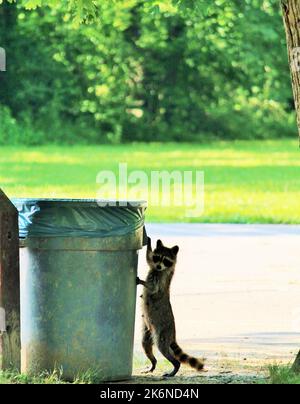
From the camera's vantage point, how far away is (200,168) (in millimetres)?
29656

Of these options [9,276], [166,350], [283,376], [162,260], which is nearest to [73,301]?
[9,276]

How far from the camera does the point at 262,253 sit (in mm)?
14742

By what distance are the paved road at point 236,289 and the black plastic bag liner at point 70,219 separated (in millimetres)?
1759

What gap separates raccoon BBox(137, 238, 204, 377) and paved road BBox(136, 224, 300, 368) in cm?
92

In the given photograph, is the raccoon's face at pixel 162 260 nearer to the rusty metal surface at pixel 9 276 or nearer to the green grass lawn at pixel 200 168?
the rusty metal surface at pixel 9 276

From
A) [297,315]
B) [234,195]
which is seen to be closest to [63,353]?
[297,315]

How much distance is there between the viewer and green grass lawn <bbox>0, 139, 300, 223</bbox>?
20.1m

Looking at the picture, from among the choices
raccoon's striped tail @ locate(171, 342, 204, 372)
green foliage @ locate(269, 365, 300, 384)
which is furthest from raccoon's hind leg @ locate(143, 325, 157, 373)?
green foliage @ locate(269, 365, 300, 384)

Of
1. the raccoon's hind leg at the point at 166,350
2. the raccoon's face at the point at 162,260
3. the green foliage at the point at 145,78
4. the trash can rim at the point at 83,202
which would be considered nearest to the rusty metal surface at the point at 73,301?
the trash can rim at the point at 83,202

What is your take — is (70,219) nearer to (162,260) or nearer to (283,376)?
(162,260)

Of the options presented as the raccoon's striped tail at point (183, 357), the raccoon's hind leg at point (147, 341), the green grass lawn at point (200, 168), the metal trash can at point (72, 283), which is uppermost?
the green grass lawn at point (200, 168)

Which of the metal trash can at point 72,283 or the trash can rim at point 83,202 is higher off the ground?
the trash can rim at point 83,202

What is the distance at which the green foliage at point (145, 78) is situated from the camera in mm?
41969
